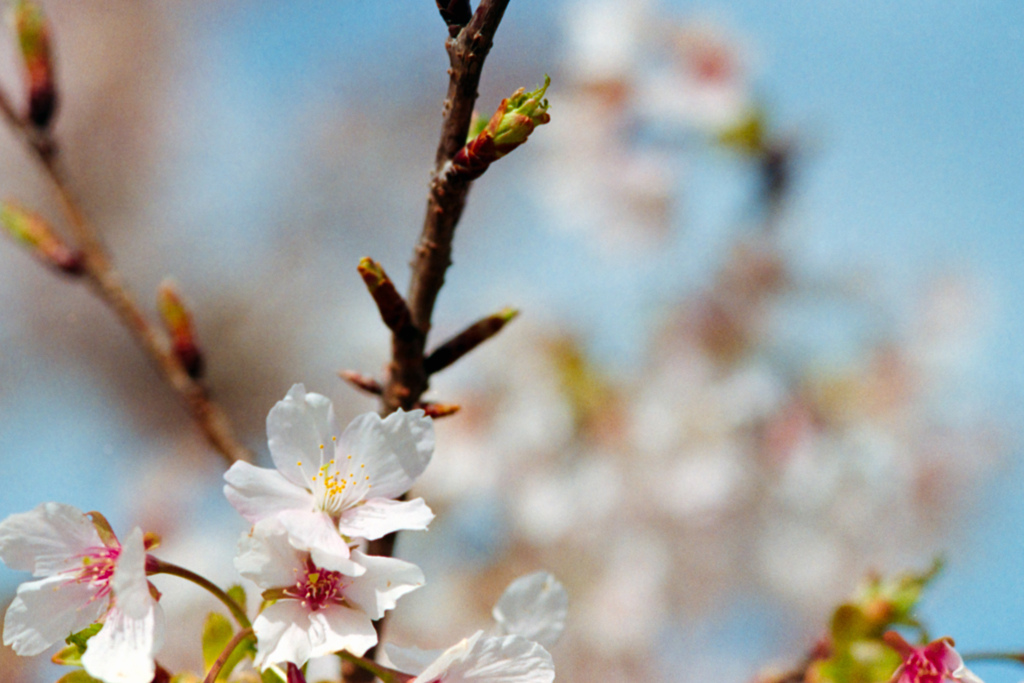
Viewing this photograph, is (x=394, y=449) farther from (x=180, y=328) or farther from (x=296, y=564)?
(x=180, y=328)

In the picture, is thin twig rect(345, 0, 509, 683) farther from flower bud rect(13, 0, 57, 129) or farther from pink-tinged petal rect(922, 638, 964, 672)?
flower bud rect(13, 0, 57, 129)

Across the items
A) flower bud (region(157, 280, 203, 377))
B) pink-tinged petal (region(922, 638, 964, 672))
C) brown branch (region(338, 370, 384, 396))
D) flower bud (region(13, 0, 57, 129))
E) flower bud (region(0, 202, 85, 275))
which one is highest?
flower bud (region(13, 0, 57, 129))

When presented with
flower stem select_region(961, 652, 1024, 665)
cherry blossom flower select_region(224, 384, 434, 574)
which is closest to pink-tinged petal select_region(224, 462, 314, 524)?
cherry blossom flower select_region(224, 384, 434, 574)

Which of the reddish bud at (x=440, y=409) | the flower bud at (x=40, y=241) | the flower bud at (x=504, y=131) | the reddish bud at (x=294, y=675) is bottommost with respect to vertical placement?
the reddish bud at (x=294, y=675)

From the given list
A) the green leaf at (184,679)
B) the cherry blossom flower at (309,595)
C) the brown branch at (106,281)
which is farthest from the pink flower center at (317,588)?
the brown branch at (106,281)

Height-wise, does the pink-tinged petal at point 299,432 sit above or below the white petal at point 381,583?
above

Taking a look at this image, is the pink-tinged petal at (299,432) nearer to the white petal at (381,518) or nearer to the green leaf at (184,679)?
the white petal at (381,518)

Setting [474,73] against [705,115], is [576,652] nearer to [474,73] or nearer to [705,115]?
[705,115]
